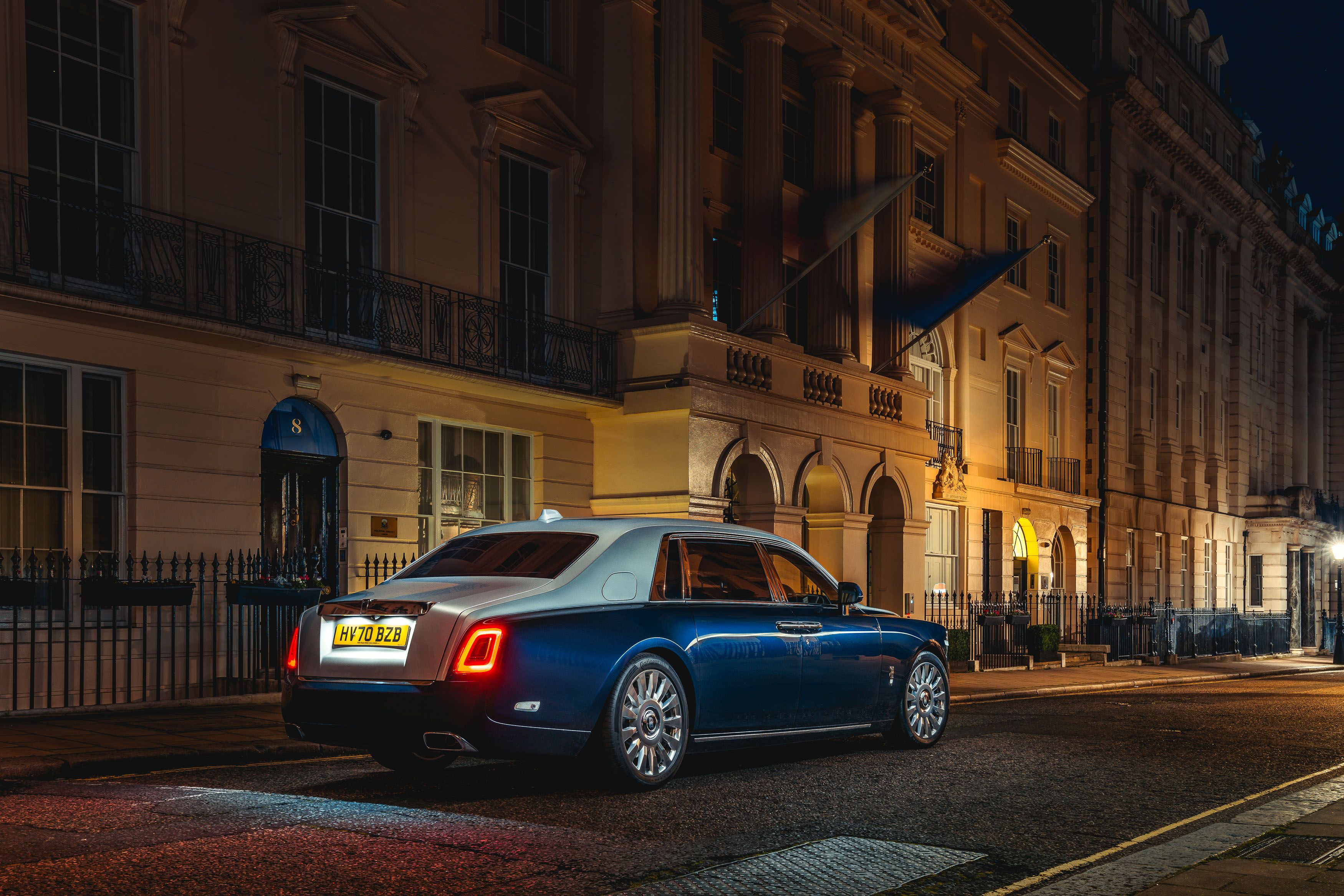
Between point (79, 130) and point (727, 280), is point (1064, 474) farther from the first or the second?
point (79, 130)

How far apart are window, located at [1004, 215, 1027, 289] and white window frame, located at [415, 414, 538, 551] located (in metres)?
17.0

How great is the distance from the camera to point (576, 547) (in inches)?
336

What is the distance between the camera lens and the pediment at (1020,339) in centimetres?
3194

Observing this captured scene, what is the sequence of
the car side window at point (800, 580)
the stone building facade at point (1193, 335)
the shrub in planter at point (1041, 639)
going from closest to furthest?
the car side window at point (800, 580) → the shrub in planter at point (1041, 639) → the stone building facade at point (1193, 335)

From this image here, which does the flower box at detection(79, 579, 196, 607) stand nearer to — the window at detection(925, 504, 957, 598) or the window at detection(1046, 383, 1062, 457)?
the window at detection(925, 504, 957, 598)

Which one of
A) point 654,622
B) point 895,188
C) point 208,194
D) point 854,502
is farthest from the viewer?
point 854,502

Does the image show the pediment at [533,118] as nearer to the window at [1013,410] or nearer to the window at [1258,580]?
the window at [1013,410]

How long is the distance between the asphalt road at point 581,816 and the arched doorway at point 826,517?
38.8 ft

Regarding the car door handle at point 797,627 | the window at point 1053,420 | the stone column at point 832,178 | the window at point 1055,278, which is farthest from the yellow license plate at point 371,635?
the window at point 1055,278

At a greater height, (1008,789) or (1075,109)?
(1075,109)

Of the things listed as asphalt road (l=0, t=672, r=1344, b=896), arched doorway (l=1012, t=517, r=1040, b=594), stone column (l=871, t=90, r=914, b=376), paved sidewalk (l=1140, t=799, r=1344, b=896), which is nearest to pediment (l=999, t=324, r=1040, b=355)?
arched doorway (l=1012, t=517, r=1040, b=594)

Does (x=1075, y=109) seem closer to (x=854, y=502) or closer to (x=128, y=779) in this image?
(x=854, y=502)

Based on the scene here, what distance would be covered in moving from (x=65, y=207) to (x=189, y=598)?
4.11m

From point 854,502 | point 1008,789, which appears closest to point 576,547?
point 1008,789
